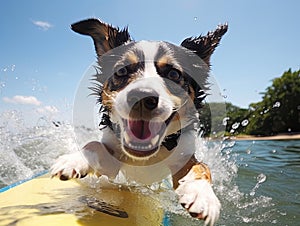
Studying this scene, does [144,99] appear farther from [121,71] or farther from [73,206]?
[73,206]

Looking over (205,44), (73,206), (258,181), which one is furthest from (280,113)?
(73,206)

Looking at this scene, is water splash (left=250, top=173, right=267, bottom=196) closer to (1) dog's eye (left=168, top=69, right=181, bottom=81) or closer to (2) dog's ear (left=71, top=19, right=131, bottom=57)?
(1) dog's eye (left=168, top=69, right=181, bottom=81)

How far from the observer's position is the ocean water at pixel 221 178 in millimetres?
3041

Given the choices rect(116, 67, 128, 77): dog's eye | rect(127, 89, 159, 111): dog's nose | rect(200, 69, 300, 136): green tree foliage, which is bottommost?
rect(200, 69, 300, 136): green tree foliage

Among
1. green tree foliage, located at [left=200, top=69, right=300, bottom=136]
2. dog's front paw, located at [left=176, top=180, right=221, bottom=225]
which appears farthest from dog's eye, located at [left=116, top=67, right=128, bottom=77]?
green tree foliage, located at [left=200, top=69, right=300, bottom=136]

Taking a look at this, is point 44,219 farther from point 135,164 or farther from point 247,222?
point 247,222

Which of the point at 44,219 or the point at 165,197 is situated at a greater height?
the point at 44,219

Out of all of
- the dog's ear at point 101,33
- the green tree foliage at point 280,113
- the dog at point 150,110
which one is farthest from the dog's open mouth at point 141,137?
the green tree foliage at point 280,113

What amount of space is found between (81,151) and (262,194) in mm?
2431

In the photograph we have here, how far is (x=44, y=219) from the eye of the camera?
6.03ft

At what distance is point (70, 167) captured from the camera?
2.41m

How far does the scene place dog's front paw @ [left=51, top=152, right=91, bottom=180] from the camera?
2357 mm

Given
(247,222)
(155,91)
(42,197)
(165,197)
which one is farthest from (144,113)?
(247,222)

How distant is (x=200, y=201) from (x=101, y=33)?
188 cm
